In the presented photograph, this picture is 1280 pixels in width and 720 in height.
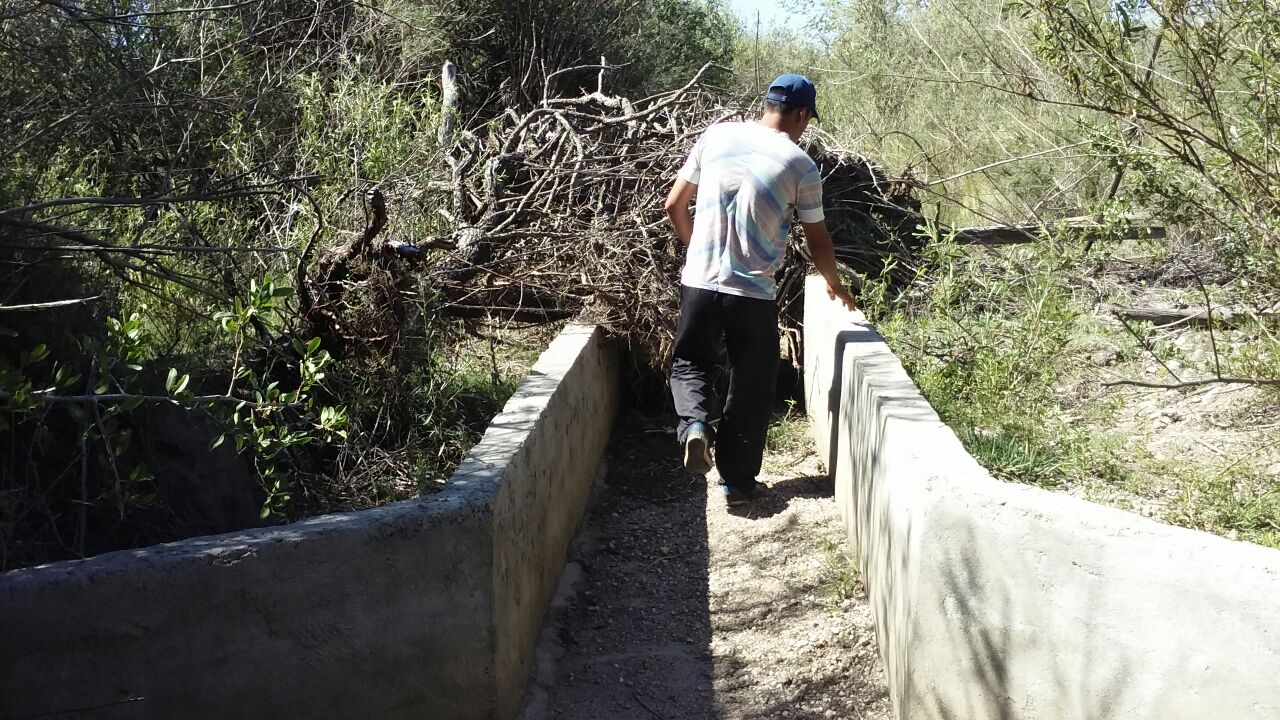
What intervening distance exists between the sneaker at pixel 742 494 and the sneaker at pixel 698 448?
232mm

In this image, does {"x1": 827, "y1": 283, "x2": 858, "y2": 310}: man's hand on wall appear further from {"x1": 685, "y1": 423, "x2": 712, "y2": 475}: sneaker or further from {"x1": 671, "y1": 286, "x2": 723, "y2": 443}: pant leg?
{"x1": 685, "y1": 423, "x2": 712, "y2": 475}: sneaker

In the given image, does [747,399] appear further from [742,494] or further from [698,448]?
[742,494]

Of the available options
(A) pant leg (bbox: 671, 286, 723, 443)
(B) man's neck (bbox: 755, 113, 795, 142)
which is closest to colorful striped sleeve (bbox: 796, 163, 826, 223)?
(B) man's neck (bbox: 755, 113, 795, 142)

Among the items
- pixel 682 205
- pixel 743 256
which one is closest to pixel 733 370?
pixel 743 256

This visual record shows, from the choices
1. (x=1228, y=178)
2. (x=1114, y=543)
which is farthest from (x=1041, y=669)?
(x=1228, y=178)

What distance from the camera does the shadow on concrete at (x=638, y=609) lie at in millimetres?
4000

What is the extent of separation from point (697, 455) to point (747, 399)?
0.37m

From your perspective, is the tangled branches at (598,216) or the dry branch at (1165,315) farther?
the tangled branches at (598,216)

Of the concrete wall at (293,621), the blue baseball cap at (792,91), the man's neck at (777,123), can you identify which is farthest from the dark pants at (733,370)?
the concrete wall at (293,621)

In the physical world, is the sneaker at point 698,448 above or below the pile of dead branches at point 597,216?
below

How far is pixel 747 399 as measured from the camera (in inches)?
215

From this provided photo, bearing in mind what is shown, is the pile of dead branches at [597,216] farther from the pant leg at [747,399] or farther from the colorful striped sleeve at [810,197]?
the colorful striped sleeve at [810,197]

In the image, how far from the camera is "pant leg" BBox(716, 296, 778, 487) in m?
5.38

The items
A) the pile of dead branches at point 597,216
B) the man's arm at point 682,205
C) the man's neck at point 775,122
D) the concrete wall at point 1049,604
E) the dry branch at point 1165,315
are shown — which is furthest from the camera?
the pile of dead branches at point 597,216
